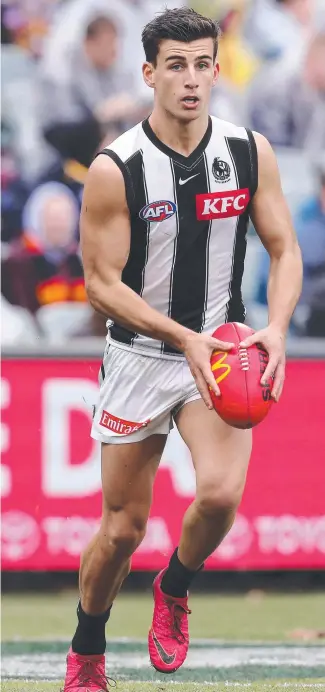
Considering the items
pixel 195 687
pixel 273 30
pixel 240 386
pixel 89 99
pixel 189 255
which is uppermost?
pixel 273 30

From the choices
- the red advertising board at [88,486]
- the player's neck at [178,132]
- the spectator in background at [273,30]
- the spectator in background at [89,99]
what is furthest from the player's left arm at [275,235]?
the spectator in background at [273,30]

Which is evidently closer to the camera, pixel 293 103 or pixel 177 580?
pixel 177 580

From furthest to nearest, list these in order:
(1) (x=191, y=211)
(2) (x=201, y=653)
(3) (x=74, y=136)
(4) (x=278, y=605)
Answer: (3) (x=74, y=136) < (4) (x=278, y=605) < (2) (x=201, y=653) < (1) (x=191, y=211)

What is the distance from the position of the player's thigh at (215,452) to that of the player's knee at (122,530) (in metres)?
0.34

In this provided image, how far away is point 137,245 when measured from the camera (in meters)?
4.60

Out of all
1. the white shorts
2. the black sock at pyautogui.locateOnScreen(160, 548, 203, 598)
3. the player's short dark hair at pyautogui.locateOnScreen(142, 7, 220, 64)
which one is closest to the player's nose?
the player's short dark hair at pyautogui.locateOnScreen(142, 7, 220, 64)

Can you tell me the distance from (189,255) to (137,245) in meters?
0.20

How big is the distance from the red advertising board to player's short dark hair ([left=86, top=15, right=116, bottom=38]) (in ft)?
9.56

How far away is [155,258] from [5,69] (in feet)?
17.8

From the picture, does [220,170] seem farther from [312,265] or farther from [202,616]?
[312,265]

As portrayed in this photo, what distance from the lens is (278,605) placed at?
26.1 ft

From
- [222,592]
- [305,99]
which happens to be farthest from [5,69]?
[222,592]

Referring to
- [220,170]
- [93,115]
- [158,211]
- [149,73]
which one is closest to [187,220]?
[158,211]

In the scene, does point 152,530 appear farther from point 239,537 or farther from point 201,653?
point 201,653
